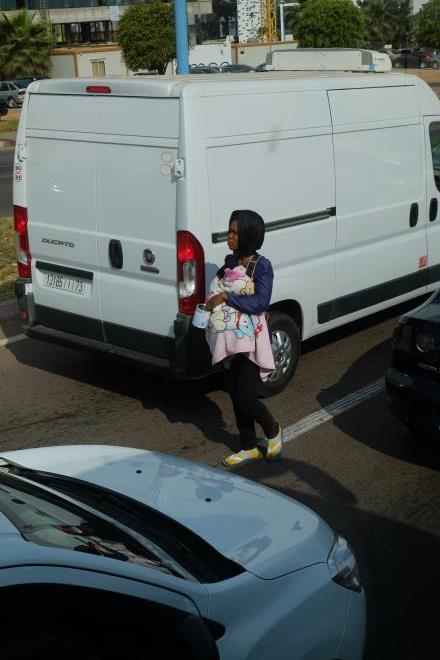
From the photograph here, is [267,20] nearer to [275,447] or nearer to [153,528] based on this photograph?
[275,447]

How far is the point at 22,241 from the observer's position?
7594 millimetres

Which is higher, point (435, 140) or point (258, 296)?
point (435, 140)

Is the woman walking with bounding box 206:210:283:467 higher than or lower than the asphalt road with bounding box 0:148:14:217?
higher

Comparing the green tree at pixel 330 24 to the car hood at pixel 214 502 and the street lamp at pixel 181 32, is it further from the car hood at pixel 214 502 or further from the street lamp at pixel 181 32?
the car hood at pixel 214 502

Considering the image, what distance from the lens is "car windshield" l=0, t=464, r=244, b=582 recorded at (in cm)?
302

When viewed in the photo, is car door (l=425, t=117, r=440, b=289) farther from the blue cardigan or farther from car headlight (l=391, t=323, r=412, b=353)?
the blue cardigan

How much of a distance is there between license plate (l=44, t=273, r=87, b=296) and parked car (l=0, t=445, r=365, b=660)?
300cm

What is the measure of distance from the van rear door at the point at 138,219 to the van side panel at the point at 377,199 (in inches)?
61.9

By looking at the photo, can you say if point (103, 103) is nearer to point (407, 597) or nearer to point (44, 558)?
point (407, 597)

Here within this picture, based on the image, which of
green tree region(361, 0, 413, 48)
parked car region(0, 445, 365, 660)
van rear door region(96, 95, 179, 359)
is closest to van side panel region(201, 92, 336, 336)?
van rear door region(96, 95, 179, 359)

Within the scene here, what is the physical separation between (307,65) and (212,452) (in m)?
4.41

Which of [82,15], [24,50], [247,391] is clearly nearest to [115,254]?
[247,391]

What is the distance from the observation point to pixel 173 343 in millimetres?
6625

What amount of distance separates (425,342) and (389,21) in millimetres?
100675
